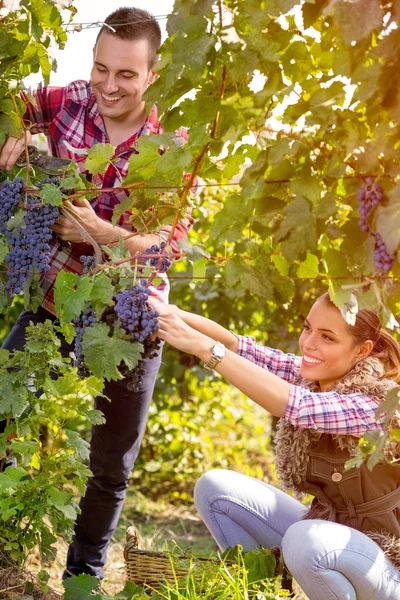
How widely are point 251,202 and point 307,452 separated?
3.55 ft

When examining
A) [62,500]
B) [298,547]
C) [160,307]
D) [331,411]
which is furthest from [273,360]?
[62,500]

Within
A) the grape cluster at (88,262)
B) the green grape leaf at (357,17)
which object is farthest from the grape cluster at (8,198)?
the green grape leaf at (357,17)

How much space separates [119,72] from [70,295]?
2.63 ft

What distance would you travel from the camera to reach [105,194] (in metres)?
2.64

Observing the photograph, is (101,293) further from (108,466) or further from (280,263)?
(108,466)

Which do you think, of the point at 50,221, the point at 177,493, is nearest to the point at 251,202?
the point at 50,221

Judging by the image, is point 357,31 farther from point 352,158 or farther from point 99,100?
point 99,100

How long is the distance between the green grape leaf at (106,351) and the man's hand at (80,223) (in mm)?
394

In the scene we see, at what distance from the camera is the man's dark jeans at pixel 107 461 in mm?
2809

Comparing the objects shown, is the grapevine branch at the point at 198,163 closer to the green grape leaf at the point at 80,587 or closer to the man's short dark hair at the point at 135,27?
the man's short dark hair at the point at 135,27

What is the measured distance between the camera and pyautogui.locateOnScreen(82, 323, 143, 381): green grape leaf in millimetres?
2039

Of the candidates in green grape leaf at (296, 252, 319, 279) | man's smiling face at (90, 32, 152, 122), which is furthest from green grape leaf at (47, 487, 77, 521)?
man's smiling face at (90, 32, 152, 122)

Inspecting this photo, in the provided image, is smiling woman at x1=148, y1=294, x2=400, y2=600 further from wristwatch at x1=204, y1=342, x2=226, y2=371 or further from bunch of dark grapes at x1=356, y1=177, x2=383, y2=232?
bunch of dark grapes at x1=356, y1=177, x2=383, y2=232

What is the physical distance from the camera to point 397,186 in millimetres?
1422
